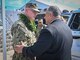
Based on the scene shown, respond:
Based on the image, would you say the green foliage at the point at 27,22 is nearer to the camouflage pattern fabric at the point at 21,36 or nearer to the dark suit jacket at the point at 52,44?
the camouflage pattern fabric at the point at 21,36

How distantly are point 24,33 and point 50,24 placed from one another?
1.44 feet

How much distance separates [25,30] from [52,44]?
1.88 feet

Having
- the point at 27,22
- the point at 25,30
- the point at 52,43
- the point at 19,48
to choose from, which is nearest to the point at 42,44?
the point at 52,43

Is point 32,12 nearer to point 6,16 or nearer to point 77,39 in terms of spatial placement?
point 6,16

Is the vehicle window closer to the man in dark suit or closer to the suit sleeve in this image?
the man in dark suit

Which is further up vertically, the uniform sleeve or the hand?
the uniform sleeve

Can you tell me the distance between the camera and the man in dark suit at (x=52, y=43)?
12.1 ft

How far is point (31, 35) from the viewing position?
4.15 metres

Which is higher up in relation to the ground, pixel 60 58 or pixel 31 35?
pixel 31 35

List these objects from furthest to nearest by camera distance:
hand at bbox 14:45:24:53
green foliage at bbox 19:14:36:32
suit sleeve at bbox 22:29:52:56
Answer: green foliage at bbox 19:14:36:32, hand at bbox 14:45:24:53, suit sleeve at bbox 22:29:52:56

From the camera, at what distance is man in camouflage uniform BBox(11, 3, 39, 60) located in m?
4.04

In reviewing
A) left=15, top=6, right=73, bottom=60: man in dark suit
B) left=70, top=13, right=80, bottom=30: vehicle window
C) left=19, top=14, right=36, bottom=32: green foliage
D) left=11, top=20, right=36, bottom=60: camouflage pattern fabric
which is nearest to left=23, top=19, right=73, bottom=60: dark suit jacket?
left=15, top=6, right=73, bottom=60: man in dark suit

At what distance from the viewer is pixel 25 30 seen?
410 cm

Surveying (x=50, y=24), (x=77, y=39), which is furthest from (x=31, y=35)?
(x=77, y=39)
